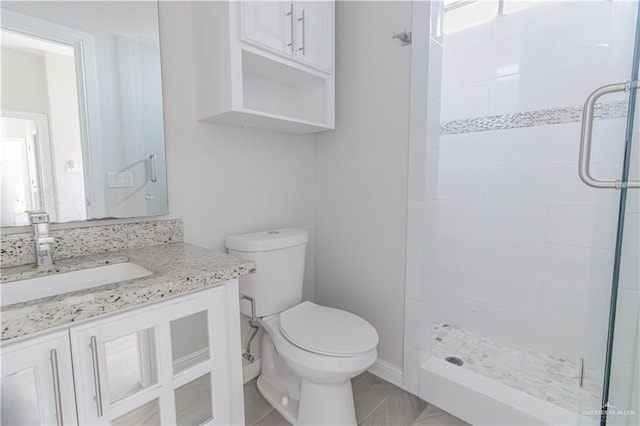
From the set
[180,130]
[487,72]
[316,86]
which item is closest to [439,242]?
[487,72]

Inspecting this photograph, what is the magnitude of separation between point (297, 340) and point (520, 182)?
5.04ft

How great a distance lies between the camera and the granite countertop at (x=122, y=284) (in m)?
0.65

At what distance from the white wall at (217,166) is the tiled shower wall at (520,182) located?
78cm

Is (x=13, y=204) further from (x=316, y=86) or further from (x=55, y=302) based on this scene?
(x=316, y=86)

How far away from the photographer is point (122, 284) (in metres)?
0.82

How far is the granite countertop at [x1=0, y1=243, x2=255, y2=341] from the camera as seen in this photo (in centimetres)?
65

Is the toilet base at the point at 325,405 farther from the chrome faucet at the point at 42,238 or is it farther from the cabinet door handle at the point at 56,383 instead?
the chrome faucet at the point at 42,238

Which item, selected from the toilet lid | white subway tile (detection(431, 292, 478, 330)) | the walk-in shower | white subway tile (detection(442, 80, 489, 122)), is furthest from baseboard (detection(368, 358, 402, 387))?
white subway tile (detection(442, 80, 489, 122))

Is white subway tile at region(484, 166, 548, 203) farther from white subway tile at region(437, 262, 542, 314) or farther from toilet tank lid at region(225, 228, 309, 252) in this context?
toilet tank lid at region(225, 228, 309, 252)

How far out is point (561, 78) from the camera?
1.67 metres

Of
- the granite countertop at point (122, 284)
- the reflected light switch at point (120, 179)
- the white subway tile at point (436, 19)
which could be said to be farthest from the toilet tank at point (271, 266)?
the white subway tile at point (436, 19)

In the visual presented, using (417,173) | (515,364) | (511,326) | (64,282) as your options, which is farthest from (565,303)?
(64,282)

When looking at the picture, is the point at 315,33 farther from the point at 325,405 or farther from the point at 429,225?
the point at 325,405

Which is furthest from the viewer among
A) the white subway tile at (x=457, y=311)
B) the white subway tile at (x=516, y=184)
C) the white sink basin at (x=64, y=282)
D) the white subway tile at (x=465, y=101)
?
the white subway tile at (x=457, y=311)
